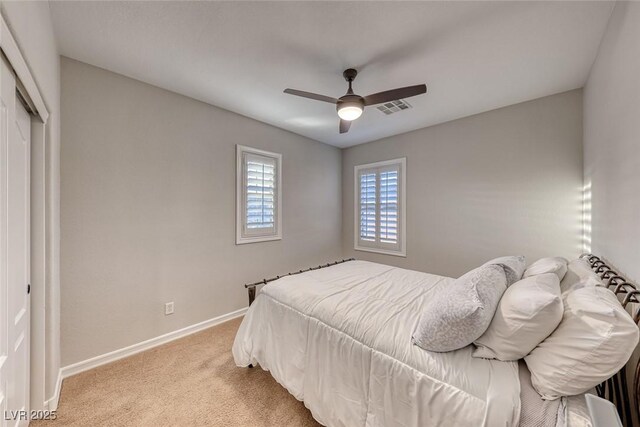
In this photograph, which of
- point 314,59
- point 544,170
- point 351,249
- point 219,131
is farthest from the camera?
point 351,249

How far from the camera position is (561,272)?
61.9 inches

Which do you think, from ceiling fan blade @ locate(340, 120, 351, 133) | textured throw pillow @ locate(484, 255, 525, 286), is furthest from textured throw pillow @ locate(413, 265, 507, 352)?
ceiling fan blade @ locate(340, 120, 351, 133)

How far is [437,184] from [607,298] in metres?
2.77

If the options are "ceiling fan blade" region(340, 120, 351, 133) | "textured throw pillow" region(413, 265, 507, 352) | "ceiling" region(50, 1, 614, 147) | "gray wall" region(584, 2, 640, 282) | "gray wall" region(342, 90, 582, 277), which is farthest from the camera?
"gray wall" region(342, 90, 582, 277)

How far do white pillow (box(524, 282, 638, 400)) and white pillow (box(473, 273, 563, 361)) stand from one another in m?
0.05

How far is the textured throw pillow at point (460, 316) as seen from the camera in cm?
117

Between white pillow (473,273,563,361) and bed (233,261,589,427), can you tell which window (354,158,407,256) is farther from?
white pillow (473,273,563,361)

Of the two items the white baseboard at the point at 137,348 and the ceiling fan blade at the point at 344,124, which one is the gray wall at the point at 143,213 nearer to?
the white baseboard at the point at 137,348

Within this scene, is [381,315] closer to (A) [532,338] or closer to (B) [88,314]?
(A) [532,338]

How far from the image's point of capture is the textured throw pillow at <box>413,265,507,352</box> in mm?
1175


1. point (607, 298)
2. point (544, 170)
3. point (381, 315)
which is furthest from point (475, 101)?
point (381, 315)

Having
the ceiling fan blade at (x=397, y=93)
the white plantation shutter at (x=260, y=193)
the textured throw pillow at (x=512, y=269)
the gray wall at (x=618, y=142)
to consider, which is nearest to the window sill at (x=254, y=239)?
the white plantation shutter at (x=260, y=193)

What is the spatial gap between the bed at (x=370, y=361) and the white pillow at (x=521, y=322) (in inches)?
2.5

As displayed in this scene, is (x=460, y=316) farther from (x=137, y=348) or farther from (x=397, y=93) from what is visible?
(x=137, y=348)
